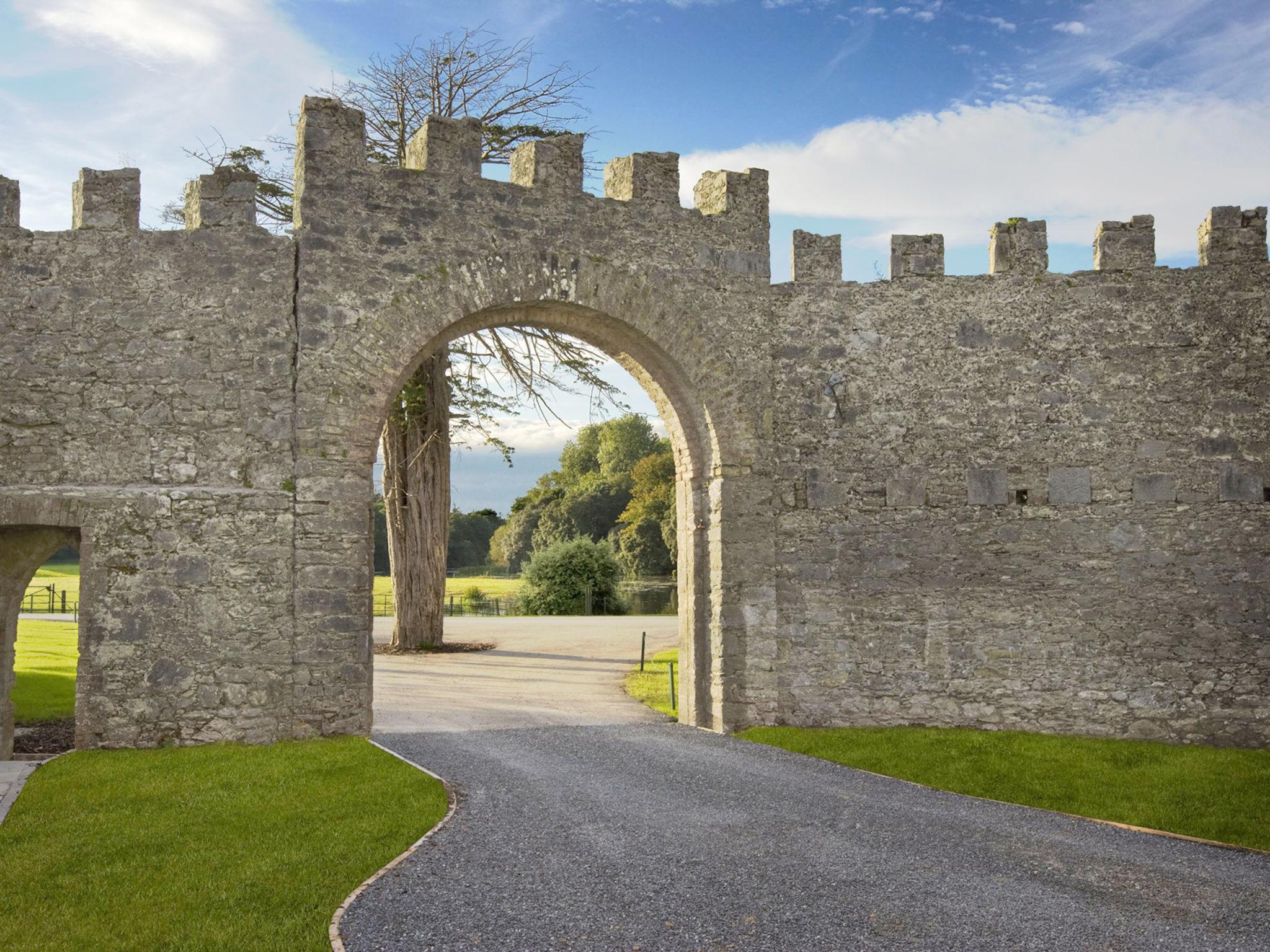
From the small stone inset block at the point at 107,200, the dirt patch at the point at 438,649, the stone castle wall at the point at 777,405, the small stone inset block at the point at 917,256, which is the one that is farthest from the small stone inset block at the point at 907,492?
the dirt patch at the point at 438,649

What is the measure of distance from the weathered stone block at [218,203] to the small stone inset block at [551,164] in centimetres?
233

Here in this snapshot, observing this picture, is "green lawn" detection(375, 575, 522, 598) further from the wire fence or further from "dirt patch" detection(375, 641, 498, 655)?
"dirt patch" detection(375, 641, 498, 655)

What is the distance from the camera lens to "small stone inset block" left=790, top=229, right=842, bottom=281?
10320 millimetres

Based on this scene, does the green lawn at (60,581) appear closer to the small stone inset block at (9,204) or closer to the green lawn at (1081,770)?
the small stone inset block at (9,204)

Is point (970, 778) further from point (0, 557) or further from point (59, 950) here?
point (0, 557)

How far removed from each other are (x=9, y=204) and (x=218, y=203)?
1.71 meters

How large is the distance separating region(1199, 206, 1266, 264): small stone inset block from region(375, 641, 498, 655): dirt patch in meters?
12.1

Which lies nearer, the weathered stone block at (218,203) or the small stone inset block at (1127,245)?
the weathered stone block at (218,203)

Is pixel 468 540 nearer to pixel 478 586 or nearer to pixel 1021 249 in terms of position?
pixel 478 586

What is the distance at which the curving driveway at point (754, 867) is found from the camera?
515cm

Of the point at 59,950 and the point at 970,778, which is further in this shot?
the point at 970,778

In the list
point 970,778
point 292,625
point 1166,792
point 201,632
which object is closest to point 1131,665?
point 1166,792

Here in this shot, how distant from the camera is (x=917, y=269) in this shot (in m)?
10.2

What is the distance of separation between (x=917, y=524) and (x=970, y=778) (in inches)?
96.6
